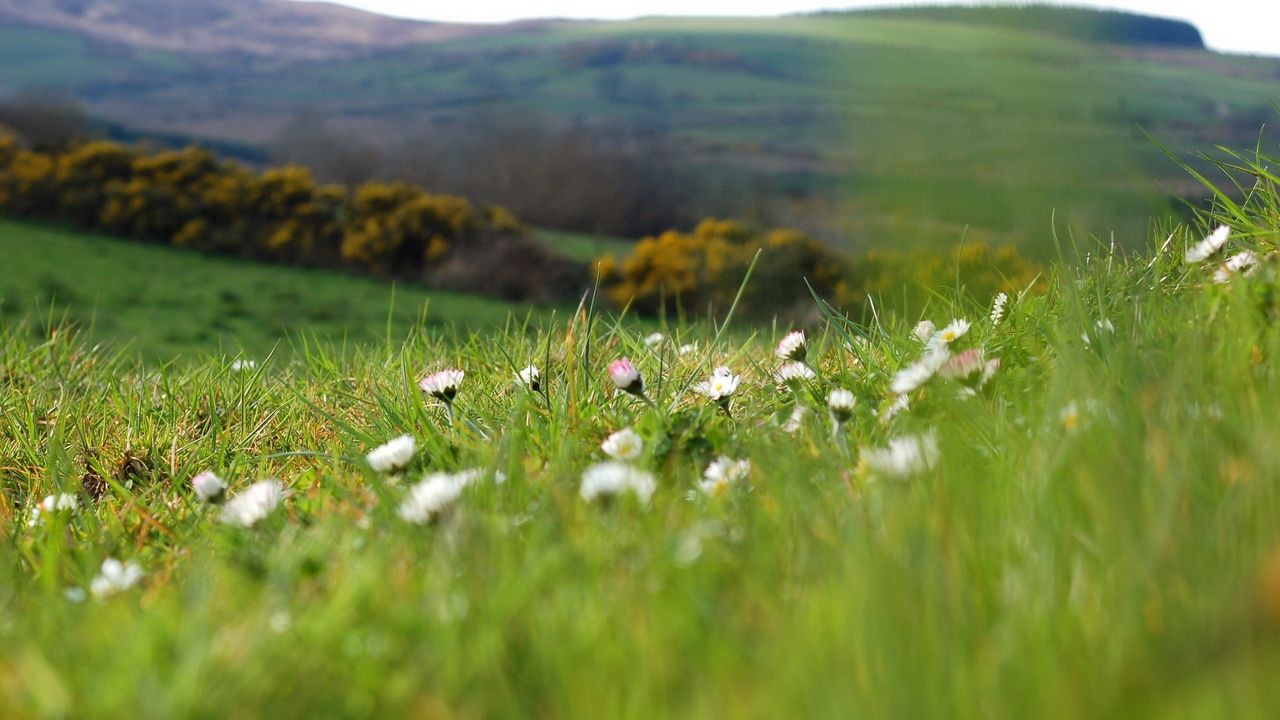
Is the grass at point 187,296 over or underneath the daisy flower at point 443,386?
underneath

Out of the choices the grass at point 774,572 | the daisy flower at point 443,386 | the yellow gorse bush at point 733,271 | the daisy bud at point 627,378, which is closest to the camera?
the grass at point 774,572

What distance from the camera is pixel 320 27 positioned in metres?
70.9

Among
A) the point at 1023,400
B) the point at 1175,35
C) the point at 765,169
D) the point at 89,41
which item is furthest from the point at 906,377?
the point at 1175,35

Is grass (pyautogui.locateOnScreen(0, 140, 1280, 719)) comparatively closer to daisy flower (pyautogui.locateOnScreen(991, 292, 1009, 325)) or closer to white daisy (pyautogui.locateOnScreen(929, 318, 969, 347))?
white daisy (pyautogui.locateOnScreen(929, 318, 969, 347))

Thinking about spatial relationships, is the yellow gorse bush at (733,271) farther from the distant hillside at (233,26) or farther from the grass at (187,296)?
the distant hillside at (233,26)

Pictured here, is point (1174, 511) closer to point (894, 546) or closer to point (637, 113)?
point (894, 546)

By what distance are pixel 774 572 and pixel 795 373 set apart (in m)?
1.12

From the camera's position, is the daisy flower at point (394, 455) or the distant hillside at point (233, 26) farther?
the distant hillside at point (233, 26)

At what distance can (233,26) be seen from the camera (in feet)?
224

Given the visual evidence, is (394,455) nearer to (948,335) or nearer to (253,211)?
(948,335)

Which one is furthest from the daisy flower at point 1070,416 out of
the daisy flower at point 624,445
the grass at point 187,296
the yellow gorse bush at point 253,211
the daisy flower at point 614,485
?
the yellow gorse bush at point 253,211

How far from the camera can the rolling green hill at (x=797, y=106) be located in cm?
859

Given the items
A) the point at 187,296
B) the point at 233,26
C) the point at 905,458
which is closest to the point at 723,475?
the point at 905,458

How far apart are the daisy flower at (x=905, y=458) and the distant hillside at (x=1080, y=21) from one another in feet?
16.4
